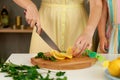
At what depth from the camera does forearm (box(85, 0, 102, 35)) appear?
122 cm

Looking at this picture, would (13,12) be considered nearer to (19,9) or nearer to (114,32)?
(19,9)

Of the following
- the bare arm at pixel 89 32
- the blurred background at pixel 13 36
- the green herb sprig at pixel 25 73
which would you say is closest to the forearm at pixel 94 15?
the bare arm at pixel 89 32

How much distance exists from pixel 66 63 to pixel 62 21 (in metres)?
0.52

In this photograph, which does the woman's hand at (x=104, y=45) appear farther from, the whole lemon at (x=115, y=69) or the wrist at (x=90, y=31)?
the whole lemon at (x=115, y=69)

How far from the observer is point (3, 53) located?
2770 mm

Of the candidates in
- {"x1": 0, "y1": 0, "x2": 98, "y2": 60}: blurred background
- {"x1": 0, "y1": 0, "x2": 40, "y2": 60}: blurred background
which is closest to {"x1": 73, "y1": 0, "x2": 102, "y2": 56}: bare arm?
{"x1": 0, "y1": 0, "x2": 98, "y2": 60}: blurred background

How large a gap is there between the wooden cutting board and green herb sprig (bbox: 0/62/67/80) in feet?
0.14

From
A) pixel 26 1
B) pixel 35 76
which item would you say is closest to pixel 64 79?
pixel 35 76

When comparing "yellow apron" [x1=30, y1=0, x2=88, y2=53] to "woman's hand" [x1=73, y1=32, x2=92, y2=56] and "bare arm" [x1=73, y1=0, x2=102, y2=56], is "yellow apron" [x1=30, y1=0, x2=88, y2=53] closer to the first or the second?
"bare arm" [x1=73, y1=0, x2=102, y2=56]

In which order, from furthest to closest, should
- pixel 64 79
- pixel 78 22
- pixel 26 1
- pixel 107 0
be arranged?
pixel 78 22
pixel 107 0
pixel 26 1
pixel 64 79

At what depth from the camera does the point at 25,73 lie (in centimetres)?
92

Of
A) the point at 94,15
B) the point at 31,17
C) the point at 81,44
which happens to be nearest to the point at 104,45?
the point at 94,15

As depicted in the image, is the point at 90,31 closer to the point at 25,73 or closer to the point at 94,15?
the point at 94,15

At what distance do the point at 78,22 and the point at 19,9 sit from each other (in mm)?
1244
